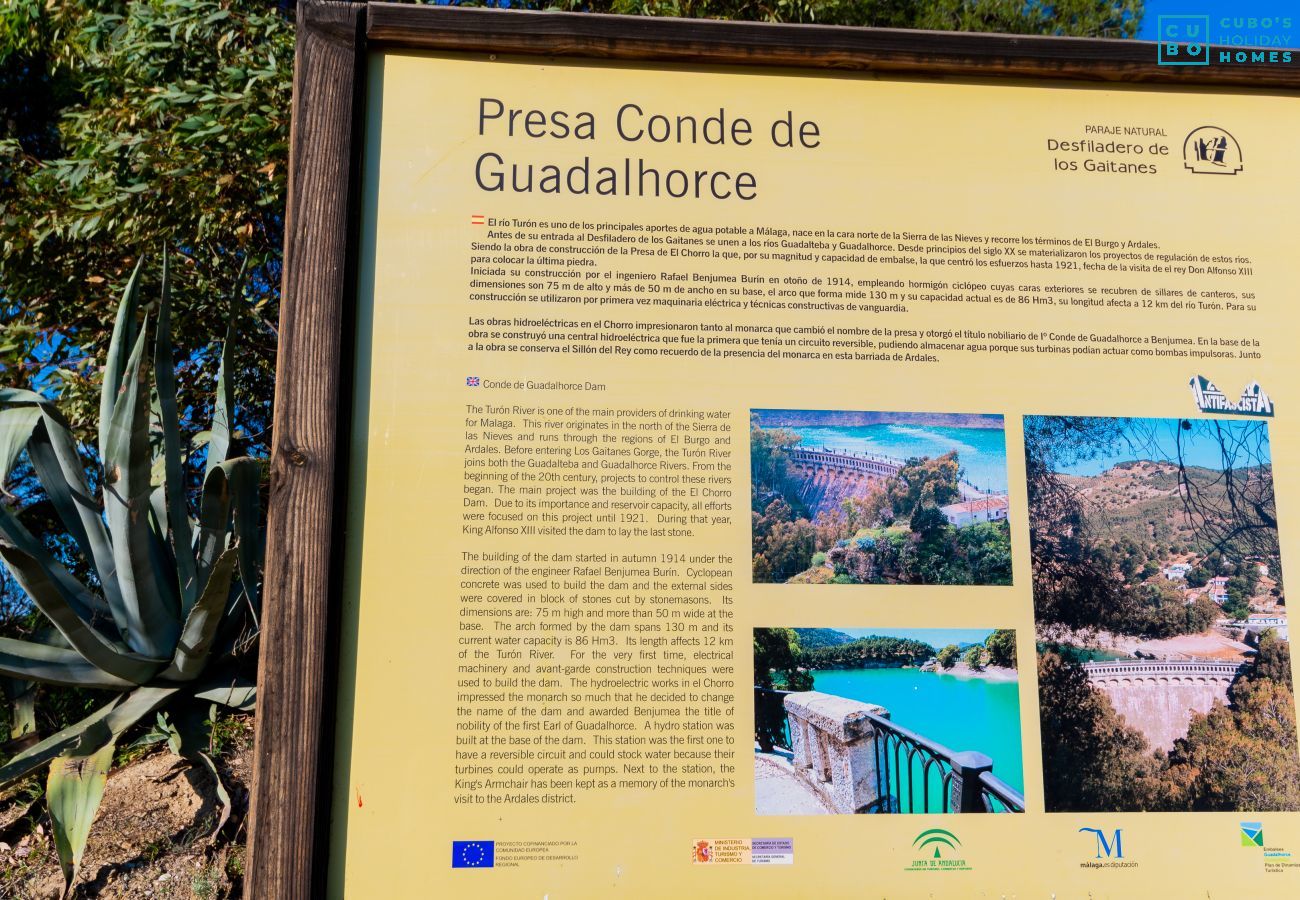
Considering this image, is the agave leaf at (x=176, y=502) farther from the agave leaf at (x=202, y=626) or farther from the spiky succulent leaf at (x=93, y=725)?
the spiky succulent leaf at (x=93, y=725)

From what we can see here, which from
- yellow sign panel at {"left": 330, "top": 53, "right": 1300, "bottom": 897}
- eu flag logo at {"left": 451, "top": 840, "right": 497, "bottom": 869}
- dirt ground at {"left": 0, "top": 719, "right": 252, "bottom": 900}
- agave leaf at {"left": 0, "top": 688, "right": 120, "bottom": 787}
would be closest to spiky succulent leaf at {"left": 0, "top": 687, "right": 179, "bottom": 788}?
agave leaf at {"left": 0, "top": 688, "right": 120, "bottom": 787}

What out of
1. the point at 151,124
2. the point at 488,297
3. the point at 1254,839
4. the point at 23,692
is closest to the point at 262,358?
the point at 151,124

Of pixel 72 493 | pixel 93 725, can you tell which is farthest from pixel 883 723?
pixel 72 493

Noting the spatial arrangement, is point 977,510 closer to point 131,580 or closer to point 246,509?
point 246,509

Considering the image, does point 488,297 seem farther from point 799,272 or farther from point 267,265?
point 267,265

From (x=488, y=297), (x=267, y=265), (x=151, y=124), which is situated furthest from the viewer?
(x=267, y=265)

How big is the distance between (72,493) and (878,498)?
2.28 metres

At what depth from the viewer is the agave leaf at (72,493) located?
2.66 meters

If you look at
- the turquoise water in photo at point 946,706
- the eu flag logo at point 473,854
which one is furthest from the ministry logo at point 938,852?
the eu flag logo at point 473,854

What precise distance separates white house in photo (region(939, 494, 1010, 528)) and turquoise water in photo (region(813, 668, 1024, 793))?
32cm

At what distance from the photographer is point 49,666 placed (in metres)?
2.72

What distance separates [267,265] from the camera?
208 inches

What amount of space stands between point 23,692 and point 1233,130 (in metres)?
3.71

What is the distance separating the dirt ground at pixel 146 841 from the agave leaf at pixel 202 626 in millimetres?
332
